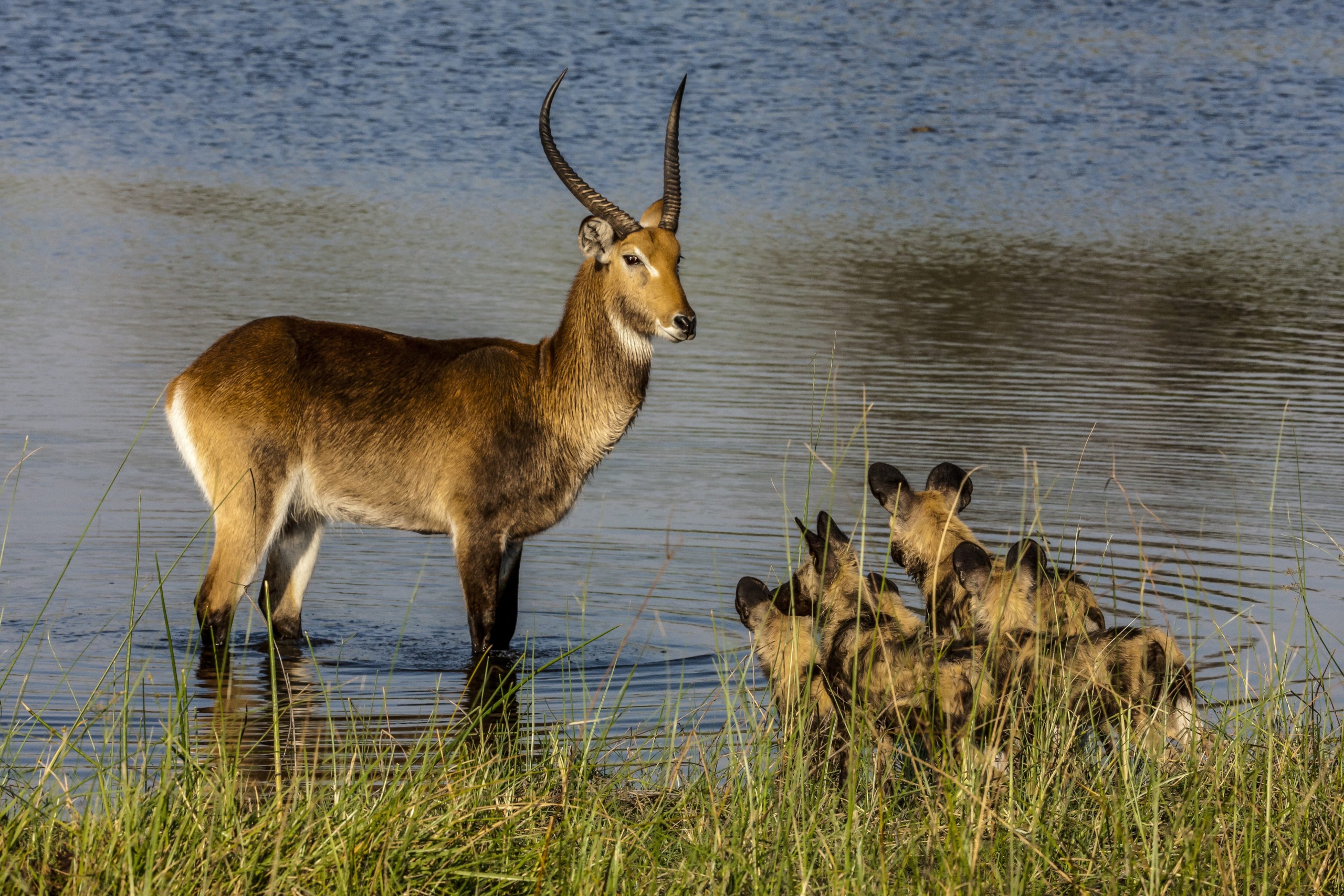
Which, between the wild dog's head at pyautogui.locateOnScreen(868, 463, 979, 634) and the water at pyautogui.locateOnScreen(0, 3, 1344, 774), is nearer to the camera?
the wild dog's head at pyautogui.locateOnScreen(868, 463, 979, 634)

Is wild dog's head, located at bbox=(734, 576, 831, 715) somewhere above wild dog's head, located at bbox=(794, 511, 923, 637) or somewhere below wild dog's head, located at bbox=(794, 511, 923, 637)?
below

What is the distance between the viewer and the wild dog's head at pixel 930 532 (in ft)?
23.1

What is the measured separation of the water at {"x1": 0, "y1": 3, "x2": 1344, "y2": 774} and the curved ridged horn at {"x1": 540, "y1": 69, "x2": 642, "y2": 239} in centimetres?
129

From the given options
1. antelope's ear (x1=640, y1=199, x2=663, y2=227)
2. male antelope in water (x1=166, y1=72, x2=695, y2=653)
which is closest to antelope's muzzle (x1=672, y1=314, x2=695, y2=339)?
male antelope in water (x1=166, y1=72, x2=695, y2=653)

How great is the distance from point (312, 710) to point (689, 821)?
2317 millimetres

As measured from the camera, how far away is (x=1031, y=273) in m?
21.4

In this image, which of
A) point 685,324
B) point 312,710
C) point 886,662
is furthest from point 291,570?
point 886,662

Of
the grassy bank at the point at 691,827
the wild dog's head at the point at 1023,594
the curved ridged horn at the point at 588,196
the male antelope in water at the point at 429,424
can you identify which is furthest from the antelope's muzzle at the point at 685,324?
the grassy bank at the point at 691,827

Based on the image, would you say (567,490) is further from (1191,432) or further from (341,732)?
(1191,432)

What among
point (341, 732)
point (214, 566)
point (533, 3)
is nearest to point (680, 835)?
point (341, 732)

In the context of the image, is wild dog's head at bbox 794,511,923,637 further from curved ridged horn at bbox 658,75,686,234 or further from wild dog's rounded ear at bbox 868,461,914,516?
curved ridged horn at bbox 658,75,686,234

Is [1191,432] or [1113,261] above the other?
[1113,261]

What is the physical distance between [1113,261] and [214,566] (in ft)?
55.0

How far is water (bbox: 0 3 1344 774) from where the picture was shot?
859cm
